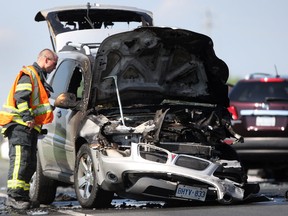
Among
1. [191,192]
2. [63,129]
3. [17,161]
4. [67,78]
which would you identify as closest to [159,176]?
[191,192]

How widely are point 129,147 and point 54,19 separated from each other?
4.57 m

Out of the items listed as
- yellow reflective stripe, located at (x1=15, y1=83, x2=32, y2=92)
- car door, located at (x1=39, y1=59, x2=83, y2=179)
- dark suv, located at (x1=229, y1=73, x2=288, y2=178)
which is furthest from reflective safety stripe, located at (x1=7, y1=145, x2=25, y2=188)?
dark suv, located at (x1=229, y1=73, x2=288, y2=178)

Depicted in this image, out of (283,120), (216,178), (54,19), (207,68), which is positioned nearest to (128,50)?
(207,68)

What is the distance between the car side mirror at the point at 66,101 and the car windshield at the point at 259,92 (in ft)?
19.3

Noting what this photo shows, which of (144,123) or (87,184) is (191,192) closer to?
(144,123)

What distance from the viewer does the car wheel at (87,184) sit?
37.7ft

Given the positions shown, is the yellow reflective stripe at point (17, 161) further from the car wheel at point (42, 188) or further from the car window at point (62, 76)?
the car wheel at point (42, 188)

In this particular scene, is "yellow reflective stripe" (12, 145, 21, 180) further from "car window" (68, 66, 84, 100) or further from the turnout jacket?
"car window" (68, 66, 84, 100)

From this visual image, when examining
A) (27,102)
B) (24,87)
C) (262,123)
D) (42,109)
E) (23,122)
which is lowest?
(262,123)

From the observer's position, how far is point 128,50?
478 inches

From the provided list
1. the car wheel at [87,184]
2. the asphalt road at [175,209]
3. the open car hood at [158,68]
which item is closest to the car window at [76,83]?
the open car hood at [158,68]

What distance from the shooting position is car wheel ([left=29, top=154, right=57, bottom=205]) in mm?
13531

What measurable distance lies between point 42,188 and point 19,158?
1.89m

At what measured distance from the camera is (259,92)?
1759 centimetres
